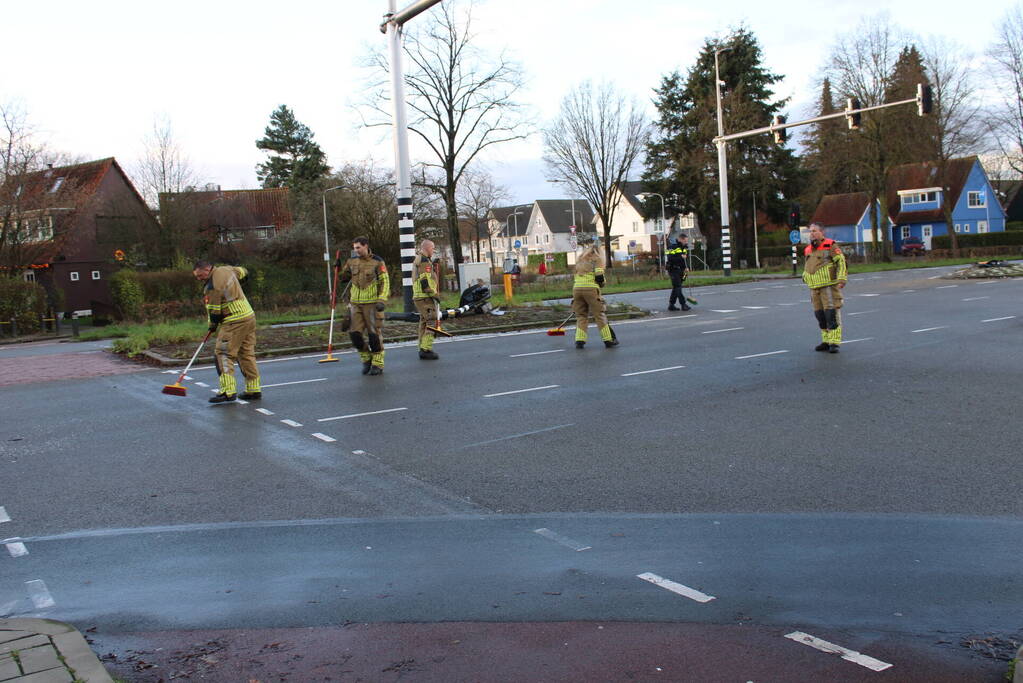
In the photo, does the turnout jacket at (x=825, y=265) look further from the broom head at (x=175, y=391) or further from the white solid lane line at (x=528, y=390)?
the broom head at (x=175, y=391)

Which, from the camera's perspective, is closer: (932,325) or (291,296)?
(932,325)

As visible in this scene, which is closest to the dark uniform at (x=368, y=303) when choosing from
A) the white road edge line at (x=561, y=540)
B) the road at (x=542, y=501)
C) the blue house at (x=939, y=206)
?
the road at (x=542, y=501)

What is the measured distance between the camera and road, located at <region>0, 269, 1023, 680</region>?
426cm

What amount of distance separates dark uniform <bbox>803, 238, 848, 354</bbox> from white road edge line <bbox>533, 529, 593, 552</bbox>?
28.3ft

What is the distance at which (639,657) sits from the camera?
3627mm

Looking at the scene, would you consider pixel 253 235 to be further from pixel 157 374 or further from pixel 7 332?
pixel 157 374

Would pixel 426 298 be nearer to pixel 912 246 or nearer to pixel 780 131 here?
pixel 780 131

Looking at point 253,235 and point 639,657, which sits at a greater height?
point 253,235

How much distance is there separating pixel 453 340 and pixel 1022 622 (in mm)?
13395

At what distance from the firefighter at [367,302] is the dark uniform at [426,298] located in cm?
115

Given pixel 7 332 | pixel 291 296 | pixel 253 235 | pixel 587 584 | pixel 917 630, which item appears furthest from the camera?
pixel 253 235

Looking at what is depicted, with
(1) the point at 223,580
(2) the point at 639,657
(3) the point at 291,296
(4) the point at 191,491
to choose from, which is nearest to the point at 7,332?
(3) the point at 291,296

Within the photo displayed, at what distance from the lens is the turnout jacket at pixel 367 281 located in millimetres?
12195

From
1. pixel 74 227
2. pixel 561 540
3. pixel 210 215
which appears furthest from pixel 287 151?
pixel 561 540
